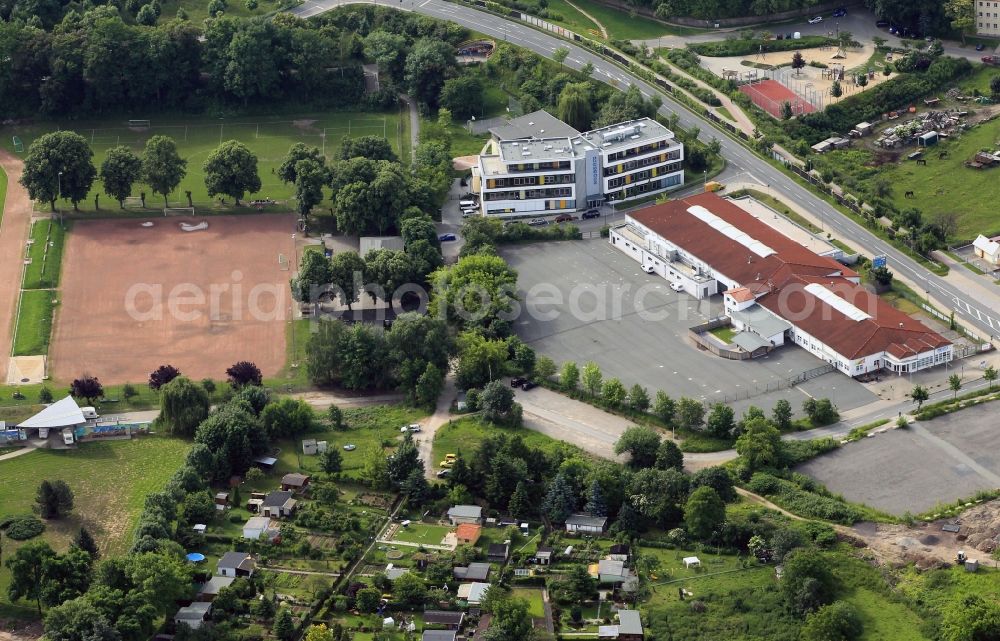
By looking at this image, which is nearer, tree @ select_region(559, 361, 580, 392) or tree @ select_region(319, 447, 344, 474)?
tree @ select_region(319, 447, 344, 474)

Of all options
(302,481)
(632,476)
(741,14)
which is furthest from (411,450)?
(741,14)

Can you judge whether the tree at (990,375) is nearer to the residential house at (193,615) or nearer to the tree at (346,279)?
the tree at (346,279)

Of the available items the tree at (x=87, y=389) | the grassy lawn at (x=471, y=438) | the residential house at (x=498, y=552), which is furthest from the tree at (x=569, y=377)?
the tree at (x=87, y=389)

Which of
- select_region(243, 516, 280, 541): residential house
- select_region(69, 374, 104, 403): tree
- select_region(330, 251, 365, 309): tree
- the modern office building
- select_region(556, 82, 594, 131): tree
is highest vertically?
select_region(556, 82, 594, 131): tree

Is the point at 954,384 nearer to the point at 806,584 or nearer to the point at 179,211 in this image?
the point at 806,584

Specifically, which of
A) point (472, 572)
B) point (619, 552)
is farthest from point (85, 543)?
point (619, 552)

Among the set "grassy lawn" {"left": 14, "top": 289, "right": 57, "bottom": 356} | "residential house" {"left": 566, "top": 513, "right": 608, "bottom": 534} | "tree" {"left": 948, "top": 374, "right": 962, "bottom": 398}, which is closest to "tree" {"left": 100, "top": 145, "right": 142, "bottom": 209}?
"grassy lawn" {"left": 14, "top": 289, "right": 57, "bottom": 356}

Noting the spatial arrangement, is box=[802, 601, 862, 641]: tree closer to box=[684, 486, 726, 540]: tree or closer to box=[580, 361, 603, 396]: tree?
box=[684, 486, 726, 540]: tree
